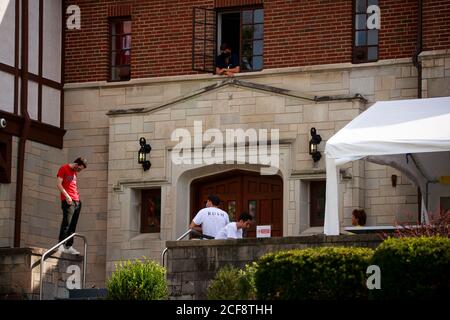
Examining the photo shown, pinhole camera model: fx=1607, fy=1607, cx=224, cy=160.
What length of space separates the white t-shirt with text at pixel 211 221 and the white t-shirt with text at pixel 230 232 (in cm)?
38

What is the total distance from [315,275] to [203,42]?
35.9ft

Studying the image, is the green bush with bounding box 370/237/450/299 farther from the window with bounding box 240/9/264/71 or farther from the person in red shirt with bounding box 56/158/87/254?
the window with bounding box 240/9/264/71

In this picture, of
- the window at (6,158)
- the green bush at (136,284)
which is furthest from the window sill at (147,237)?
the green bush at (136,284)

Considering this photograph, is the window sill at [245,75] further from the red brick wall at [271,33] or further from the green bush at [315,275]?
the green bush at [315,275]

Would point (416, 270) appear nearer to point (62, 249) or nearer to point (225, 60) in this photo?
point (62, 249)

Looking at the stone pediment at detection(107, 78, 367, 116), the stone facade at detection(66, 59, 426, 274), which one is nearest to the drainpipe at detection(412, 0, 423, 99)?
the stone facade at detection(66, 59, 426, 274)

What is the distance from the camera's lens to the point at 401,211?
29.8 m

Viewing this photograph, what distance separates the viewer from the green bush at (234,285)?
23188 mm

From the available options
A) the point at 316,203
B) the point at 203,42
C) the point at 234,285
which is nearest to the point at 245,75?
the point at 203,42

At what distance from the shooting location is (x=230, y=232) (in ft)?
88.1

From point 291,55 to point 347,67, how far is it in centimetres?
124

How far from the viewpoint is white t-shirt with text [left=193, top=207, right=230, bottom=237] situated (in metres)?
27.5

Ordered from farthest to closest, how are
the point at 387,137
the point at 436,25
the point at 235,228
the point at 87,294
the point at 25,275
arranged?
the point at 436,25
the point at 235,228
the point at 25,275
the point at 87,294
the point at 387,137
